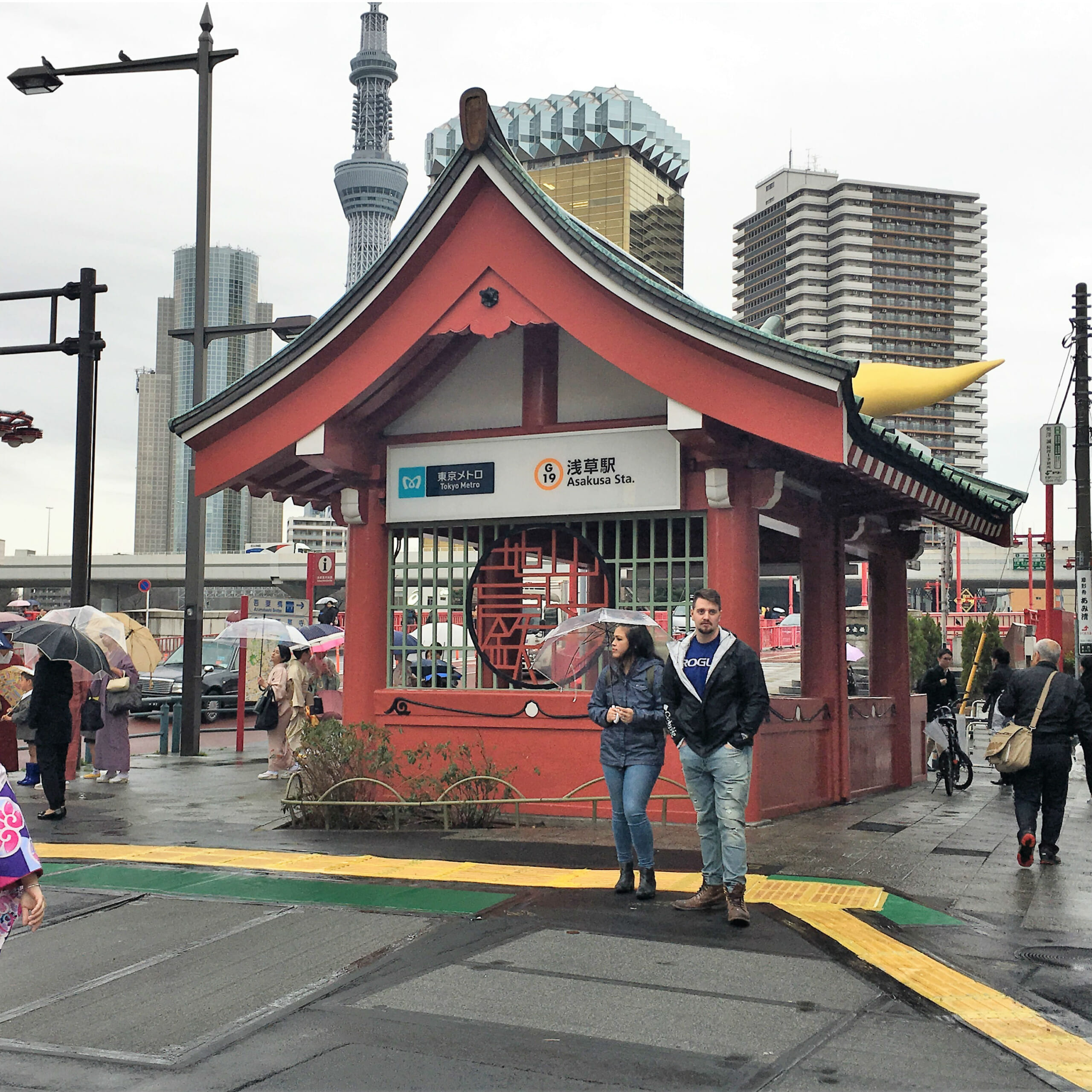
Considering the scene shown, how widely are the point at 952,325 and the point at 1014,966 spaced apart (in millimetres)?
202016

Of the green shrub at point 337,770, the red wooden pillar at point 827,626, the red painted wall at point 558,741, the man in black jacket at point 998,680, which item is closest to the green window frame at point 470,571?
the red painted wall at point 558,741

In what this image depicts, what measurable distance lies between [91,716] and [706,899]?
360 inches

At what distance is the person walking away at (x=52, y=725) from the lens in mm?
11422

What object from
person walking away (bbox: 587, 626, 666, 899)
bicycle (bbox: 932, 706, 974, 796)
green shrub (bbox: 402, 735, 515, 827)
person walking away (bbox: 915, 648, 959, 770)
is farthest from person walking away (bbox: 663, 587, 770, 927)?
person walking away (bbox: 915, 648, 959, 770)

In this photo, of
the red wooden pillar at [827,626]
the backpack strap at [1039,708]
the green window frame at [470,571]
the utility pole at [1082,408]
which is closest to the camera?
the backpack strap at [1039,708]

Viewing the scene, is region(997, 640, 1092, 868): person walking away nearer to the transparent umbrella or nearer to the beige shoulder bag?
the beige shoulder bag

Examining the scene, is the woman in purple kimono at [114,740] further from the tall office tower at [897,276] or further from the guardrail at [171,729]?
the tall office tower at [897,276]

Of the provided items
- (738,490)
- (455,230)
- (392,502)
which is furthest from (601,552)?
(455,230)

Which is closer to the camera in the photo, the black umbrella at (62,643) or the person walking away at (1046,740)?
the person walking away at (1046,740)

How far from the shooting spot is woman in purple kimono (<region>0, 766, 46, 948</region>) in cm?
390

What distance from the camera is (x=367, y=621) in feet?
39.0

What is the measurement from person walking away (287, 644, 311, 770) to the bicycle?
26.1 ft

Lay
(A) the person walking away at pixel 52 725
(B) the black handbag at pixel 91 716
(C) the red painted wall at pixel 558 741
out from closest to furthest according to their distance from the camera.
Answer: (C) the red painted wall at pixel 558 741
(A) the person walking away at pixel 52 725
(B) the black handbag at pixel 91 716

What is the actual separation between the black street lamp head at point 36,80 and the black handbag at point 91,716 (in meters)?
7.89
